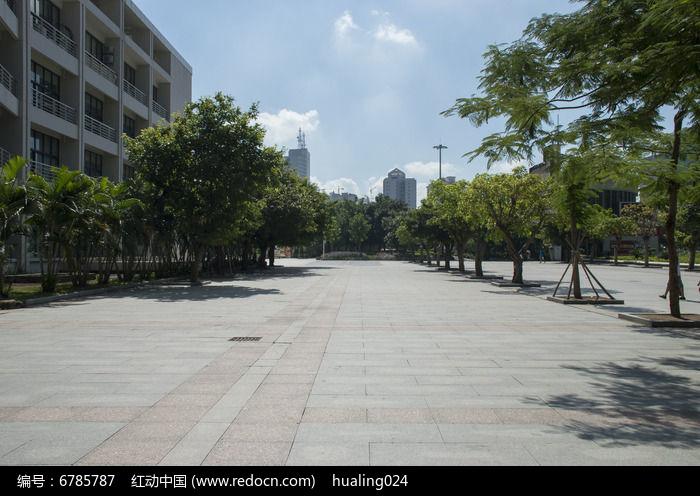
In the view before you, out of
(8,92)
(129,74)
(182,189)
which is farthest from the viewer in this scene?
(129,74)

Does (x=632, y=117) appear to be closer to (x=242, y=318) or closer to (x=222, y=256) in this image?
(x=242, y=318)

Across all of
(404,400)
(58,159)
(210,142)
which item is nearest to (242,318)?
(404,400)

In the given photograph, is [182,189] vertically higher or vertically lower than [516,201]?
higher

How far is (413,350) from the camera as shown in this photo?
314 inches

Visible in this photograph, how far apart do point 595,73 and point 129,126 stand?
33.9m

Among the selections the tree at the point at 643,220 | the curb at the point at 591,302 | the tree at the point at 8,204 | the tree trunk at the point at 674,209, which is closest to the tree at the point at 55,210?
the tree at the point at 8,204

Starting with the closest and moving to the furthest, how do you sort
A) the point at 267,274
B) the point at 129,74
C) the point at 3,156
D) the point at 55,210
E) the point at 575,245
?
the point at 575,245, the point at 55,210, the point at 3,156, the point at 129,74, the point at 267,274

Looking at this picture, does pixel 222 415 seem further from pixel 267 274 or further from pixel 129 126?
Answer: pixel 129 126

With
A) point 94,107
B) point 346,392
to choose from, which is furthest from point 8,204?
point 94,107

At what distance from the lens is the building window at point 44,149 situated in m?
24.2

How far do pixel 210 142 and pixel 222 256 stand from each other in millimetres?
11230

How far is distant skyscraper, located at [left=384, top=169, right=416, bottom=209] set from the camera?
166125 mm

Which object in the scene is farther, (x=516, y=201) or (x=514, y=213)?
(x=514, y=213)

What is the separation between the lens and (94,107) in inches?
1165
